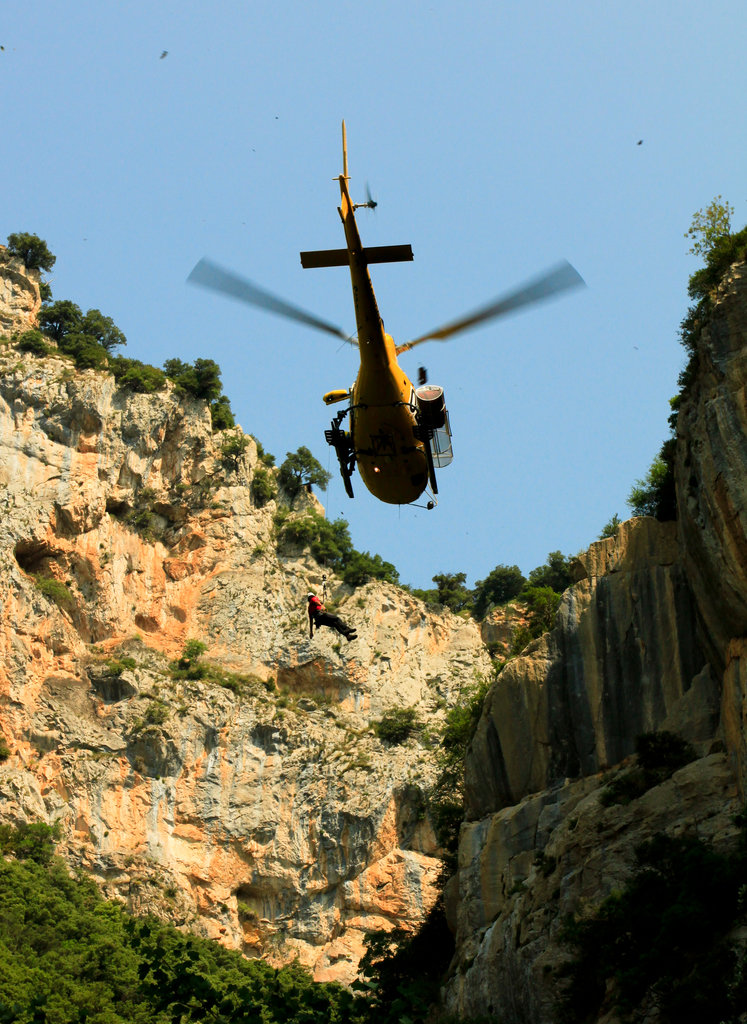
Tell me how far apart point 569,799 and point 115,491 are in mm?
31595

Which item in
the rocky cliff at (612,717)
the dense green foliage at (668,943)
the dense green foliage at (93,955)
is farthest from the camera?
the dense green foliage at (93,955)

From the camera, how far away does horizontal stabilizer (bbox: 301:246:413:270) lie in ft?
62.9

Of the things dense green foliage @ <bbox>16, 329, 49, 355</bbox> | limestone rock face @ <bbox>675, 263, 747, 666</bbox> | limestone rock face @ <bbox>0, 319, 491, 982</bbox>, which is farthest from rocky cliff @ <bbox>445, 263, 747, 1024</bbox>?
dense green foliage @ <bbox>16, 329, 49, 355</bbox>

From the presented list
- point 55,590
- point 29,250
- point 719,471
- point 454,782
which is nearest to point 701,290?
point 719,471

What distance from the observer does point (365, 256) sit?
19188mm

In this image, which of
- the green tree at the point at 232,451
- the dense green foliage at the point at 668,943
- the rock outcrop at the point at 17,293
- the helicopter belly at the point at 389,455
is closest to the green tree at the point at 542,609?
the helicopter belly at the point at 389,455

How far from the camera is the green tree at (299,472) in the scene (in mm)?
59344

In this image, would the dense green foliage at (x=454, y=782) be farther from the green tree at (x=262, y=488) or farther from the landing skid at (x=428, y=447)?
the green tree at (x=262, y=488)

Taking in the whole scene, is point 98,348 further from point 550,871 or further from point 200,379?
point 550,871

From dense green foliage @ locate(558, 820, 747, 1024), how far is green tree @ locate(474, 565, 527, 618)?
44.3 metres

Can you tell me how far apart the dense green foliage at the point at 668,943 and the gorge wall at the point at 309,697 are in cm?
69

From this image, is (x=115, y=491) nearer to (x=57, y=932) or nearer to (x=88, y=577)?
(x=88, y=577)

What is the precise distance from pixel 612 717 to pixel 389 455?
316 inches

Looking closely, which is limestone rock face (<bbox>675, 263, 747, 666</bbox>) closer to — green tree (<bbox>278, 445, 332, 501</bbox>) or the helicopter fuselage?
the helicopter fuselage
